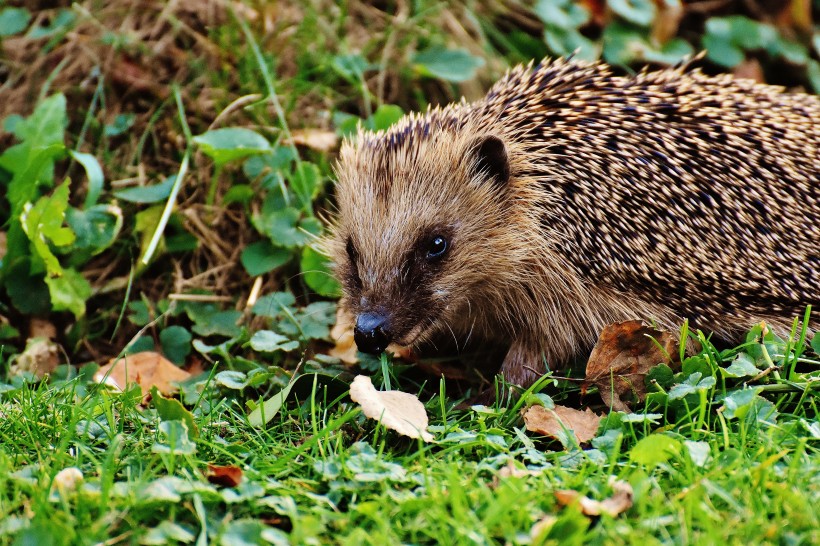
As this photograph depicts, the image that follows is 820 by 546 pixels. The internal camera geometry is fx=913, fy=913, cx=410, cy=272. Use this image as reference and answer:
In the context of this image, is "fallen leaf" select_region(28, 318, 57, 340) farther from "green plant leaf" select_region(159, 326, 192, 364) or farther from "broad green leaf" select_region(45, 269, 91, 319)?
"green plant leaf" select_region(159, 326, 192, 364)

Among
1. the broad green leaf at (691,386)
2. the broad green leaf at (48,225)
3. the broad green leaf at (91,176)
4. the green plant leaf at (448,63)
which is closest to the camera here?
the broad green leaf at (691,386)

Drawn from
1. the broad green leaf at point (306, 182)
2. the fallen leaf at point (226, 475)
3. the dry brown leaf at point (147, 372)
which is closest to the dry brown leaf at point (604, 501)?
the fallen leaf at point (226, 475)

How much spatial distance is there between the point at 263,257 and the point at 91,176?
3.37 feet

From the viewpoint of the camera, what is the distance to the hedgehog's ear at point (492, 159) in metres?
4.29

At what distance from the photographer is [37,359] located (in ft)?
15.5

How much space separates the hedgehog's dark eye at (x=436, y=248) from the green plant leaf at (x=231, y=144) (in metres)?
1.35

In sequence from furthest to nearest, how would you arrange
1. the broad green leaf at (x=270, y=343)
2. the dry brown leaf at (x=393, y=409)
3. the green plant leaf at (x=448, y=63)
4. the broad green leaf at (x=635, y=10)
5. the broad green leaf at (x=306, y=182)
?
the broad green leaf at (x=635, y=10) → the green plant leaf at (x=448, y=63) → the broad green leaf at (x=306, y=182) → the broad green leaf at (x=270, y=343) → the dry brown leaf at (x=393, y=409)

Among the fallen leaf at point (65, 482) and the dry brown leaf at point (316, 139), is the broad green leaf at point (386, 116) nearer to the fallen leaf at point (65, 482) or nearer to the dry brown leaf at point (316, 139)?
the dry brown leaf at point (316, 139)

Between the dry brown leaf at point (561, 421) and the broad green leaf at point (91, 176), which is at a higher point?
the broad green leaf at point (91, 176)

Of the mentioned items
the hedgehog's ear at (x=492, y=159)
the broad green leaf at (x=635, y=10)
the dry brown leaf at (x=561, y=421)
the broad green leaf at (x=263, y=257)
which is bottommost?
the broad green leaf at (x=263, y=257)

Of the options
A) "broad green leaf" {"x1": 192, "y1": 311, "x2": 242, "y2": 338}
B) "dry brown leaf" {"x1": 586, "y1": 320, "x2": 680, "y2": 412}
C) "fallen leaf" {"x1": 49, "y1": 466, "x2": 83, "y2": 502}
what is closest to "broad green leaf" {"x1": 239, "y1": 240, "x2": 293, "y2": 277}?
"broad green leaf" {"x1": 192, "y1": 311, "x2": 242, "y2": 338}

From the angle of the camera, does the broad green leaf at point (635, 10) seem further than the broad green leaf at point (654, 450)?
Yes

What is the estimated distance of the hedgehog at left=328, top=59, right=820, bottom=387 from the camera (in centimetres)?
425

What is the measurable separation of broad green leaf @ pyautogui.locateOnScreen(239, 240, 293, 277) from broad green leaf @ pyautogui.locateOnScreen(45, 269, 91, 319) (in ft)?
2.85
